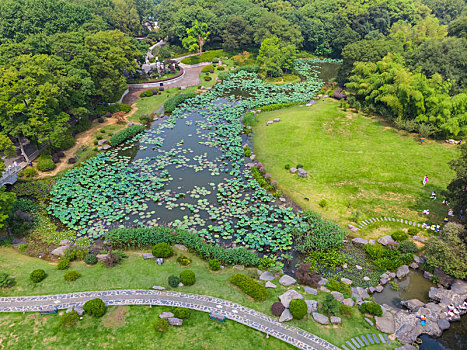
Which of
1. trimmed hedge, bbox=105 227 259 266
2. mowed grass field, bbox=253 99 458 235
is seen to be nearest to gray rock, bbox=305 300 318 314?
trimmed hedge, bbox=105 227 259 266

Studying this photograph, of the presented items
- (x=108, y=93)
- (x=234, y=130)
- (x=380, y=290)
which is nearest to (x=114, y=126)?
(x=108, y=93)

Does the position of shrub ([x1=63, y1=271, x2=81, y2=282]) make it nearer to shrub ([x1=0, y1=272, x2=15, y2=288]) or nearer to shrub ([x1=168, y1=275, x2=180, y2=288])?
shrub ([x1=0, y1=272, x2=15, y2=288])

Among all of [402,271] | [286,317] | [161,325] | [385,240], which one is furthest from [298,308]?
[385,240]

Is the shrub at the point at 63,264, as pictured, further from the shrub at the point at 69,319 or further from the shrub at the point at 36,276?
the shrub at the point at 69,319

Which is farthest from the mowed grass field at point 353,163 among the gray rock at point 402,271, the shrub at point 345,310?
the shrub at point 345,310

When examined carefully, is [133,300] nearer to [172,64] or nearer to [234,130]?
[234,130]

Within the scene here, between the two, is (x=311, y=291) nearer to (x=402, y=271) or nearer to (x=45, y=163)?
(x=402, y=271)
